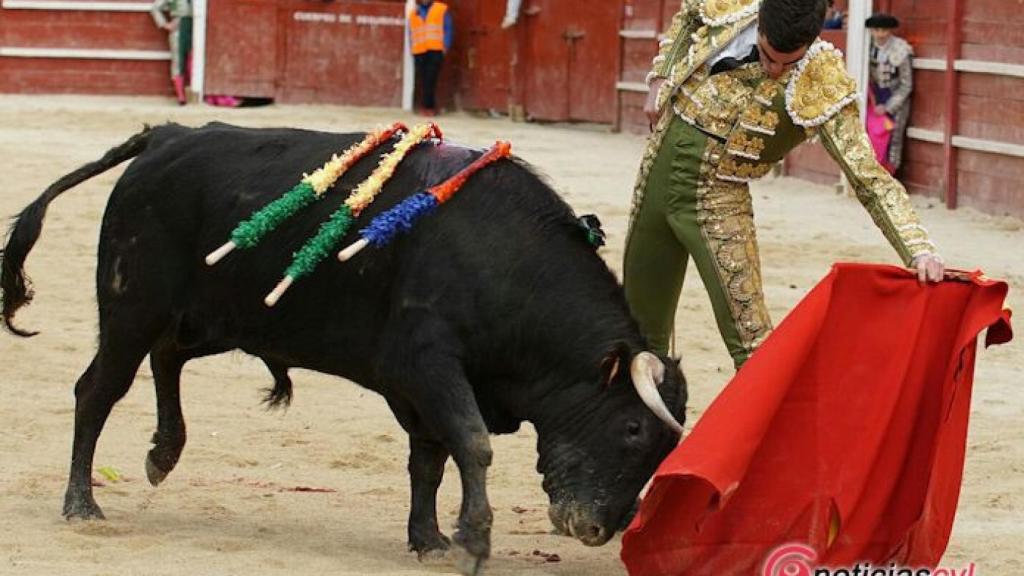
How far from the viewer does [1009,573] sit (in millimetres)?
4242

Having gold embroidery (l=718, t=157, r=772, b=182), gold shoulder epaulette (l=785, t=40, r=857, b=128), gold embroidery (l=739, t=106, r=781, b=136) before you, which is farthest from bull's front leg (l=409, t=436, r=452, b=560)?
gold shoulder epaulette (l=785, t=40, r=857, b=128)

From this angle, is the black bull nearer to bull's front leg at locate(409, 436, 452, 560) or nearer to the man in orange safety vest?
bull's front leg at locate(409, 436, 452, 560)

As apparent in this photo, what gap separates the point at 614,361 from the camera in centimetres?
424

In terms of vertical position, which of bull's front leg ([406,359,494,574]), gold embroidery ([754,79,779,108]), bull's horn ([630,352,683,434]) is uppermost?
gold embroidery ([754,79,779,108])

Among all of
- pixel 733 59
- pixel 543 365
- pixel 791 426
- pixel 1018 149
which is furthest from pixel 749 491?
pixel 1018 149

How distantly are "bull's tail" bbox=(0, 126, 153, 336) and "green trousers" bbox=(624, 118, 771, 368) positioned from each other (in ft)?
4.25

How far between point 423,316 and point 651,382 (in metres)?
0.52

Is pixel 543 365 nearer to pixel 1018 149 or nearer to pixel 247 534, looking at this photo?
pixel 247 534

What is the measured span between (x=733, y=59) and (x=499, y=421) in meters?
0.94

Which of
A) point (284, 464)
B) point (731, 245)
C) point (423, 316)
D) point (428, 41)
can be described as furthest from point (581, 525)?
point (428, 41)

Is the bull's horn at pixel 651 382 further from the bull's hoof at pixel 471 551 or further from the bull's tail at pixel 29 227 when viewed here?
the bull's tail at pixel 29 227

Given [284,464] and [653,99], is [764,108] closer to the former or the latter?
[653,99]

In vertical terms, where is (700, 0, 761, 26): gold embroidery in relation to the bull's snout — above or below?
above

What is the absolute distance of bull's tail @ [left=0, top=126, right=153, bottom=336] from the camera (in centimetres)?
498
